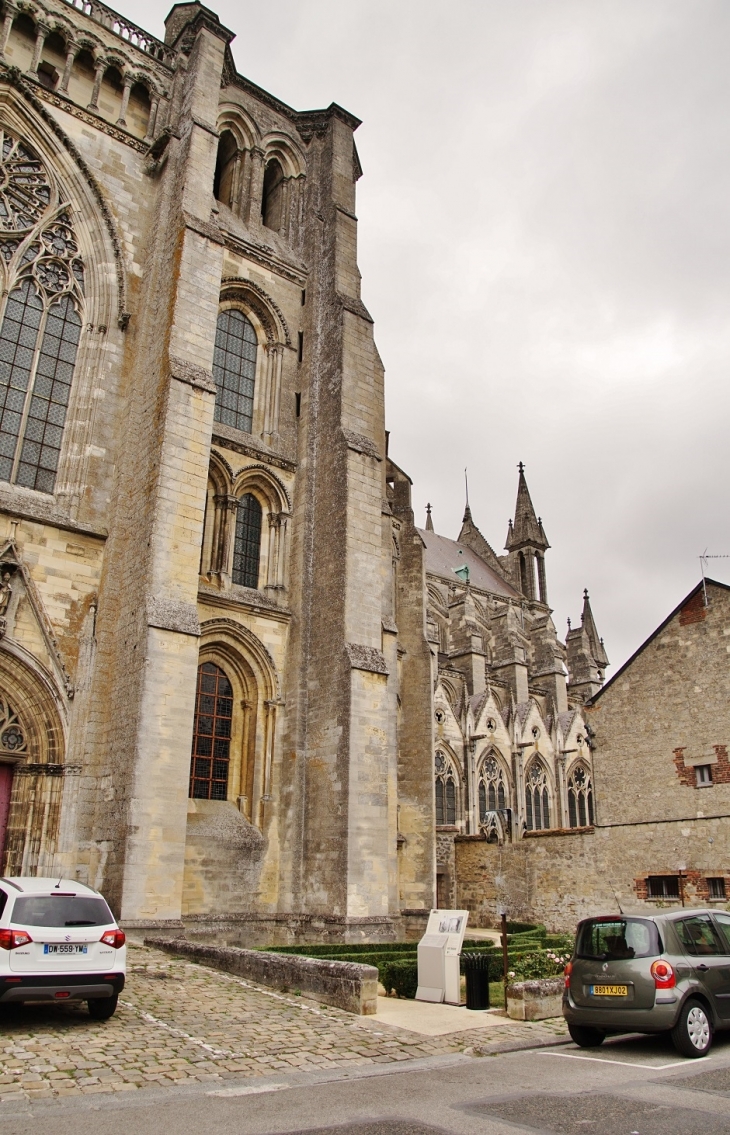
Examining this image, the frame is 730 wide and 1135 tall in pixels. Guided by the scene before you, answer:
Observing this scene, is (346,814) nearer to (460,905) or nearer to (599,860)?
(599,860)

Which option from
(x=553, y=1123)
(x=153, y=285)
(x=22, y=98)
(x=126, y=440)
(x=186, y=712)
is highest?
(x=22, y=98)

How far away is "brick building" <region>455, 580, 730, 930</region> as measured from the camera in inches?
632

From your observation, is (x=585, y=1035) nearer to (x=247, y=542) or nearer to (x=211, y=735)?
(x=211, y=735)

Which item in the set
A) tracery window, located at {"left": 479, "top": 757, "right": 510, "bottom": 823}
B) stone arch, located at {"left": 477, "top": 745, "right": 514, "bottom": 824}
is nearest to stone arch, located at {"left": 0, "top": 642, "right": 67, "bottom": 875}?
stone arch, located at {"left": 477, "top": 745, "right": 514, "bottom": 824}

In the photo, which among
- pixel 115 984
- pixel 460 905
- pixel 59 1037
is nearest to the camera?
pixel 59 1037

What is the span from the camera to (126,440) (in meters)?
15.6

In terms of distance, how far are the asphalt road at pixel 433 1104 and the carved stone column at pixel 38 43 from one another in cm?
1844

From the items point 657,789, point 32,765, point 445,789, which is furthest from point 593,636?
point 32,765

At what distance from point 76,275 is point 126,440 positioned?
12.3 ft

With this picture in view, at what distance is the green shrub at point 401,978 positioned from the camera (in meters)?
10.3

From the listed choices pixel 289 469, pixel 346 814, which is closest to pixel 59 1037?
pixel 346 814

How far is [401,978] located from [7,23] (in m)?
18.9

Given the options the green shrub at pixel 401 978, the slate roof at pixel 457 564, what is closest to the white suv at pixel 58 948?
the green shrub at pixel 401 978

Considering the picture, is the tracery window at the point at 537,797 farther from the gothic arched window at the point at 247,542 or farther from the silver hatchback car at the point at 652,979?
the silver hatchback car at the point at 652,979
